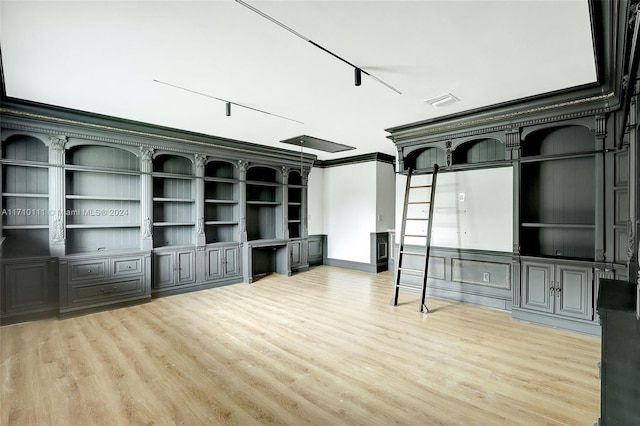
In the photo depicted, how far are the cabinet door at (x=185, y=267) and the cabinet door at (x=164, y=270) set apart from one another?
9 cm

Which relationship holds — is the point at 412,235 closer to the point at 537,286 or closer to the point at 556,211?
the point at 537,286

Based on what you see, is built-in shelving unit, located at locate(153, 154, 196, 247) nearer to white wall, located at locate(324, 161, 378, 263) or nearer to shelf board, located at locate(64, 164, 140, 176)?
shelf board, located at locate(64, 164, 140, 176)

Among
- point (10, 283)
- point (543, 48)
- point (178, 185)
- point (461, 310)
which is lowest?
point (461, 310)

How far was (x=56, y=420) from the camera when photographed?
2.18 m

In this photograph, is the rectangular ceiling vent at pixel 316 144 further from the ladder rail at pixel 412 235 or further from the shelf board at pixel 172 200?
the shelf board at pixel 172 200

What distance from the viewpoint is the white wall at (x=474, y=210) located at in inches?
181

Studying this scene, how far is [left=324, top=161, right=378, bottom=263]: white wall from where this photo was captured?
7535 millimetres

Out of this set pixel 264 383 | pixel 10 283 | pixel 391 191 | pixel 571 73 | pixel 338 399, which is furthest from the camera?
pixel 391 191

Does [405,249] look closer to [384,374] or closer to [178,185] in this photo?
[384,374]

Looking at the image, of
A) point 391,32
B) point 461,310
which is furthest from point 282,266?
point 391,32

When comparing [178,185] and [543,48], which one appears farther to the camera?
[178,185]

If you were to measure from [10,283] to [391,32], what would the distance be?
5.29 metres

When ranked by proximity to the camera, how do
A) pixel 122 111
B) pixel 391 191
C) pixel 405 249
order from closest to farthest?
pixel 122 111, pixel 405 249, pixel 391 191

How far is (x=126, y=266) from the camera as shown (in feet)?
15.9
